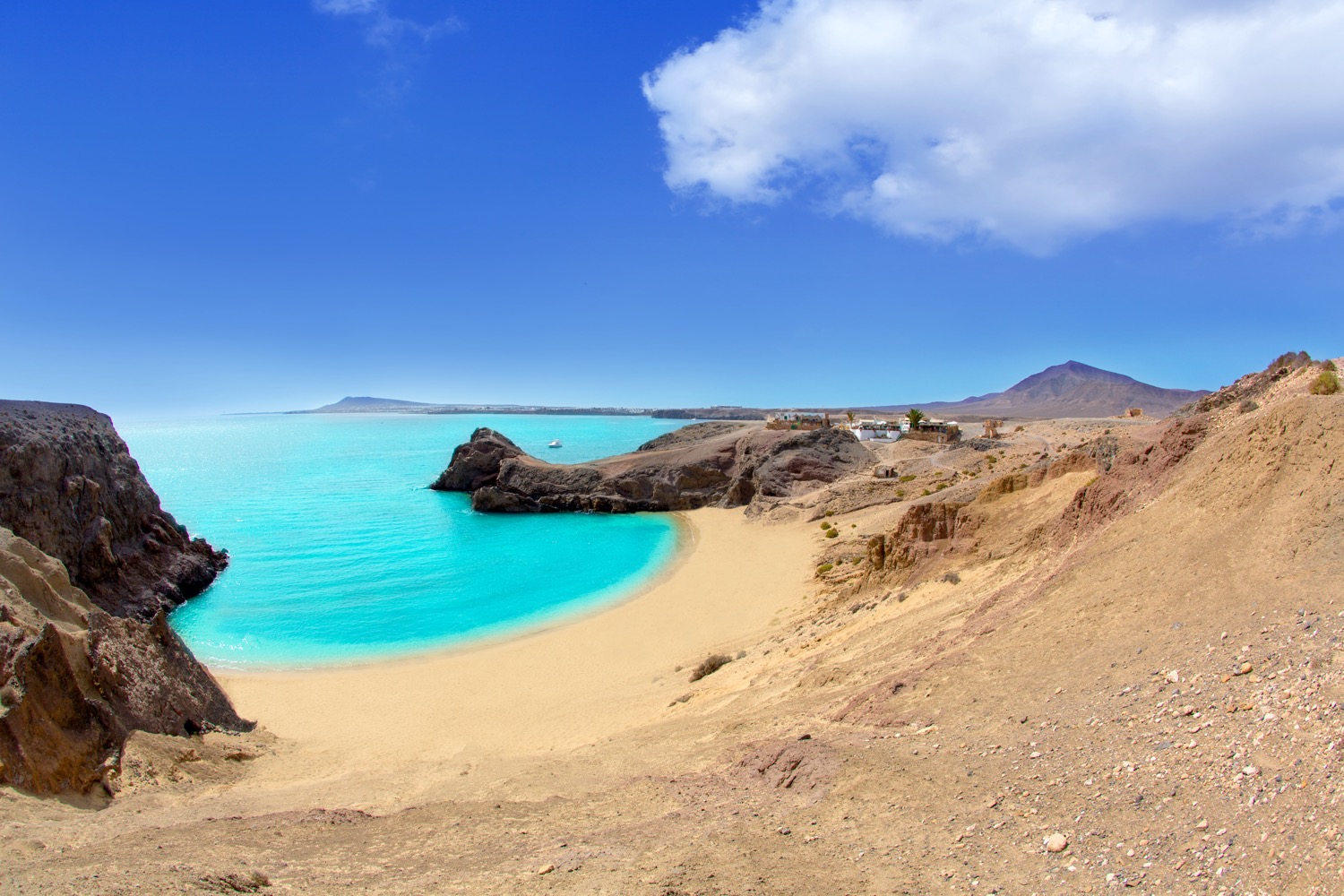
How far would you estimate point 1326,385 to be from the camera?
1076 cm

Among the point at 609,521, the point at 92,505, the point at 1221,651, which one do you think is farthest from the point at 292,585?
the point at 1221,651

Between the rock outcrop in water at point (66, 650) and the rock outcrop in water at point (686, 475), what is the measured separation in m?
32.1

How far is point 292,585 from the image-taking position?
105 feet

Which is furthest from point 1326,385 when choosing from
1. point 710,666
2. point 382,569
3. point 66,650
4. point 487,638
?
point 382,569

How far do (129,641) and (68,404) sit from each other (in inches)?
906

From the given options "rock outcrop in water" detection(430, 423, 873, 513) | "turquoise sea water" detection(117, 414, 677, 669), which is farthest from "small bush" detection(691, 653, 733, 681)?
"rock outcrop in water" detection(430, 423, 873, 513)

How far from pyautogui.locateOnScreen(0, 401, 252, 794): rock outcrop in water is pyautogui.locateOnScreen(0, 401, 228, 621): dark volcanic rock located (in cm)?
6

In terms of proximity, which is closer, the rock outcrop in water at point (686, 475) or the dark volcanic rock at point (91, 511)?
the dark volcanic rock at point (91, 511)

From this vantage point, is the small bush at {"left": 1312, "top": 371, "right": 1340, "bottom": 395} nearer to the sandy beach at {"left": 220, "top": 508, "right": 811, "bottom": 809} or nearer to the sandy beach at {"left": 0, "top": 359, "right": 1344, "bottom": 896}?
the sandy beach at {"left": 0, "top": 359, "right": 1344, "bottom": 896}

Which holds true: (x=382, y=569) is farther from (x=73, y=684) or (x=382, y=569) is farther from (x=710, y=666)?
(x=73, y=684)

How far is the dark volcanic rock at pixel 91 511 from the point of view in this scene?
21.7 metres

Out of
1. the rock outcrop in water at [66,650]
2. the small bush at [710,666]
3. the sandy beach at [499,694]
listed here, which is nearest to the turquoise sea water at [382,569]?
the sandy beach at [499,694]

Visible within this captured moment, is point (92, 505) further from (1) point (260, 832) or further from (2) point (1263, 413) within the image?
(2) point (1263, 413)

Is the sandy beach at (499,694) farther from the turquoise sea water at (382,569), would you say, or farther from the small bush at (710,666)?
the turquoise sea water at (382,569)
